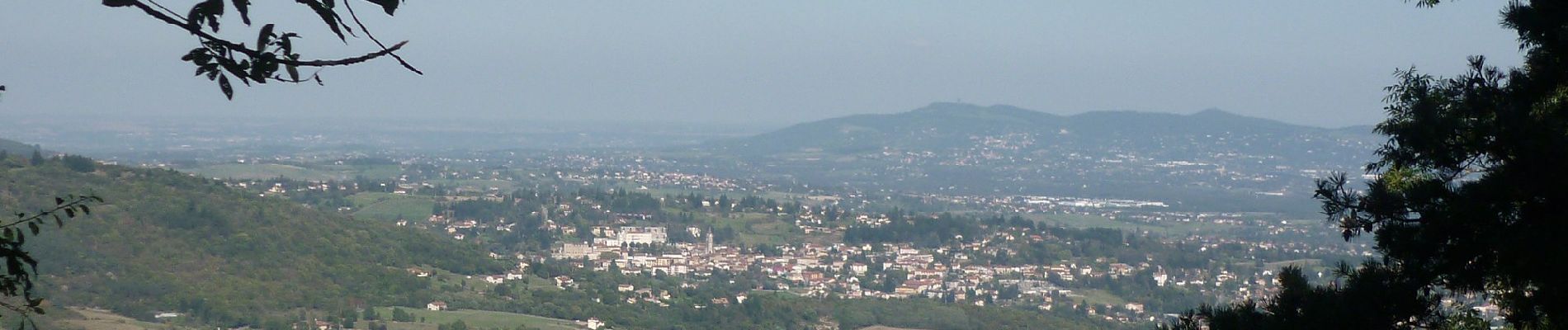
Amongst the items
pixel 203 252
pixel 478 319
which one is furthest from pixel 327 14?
pixel 203 252

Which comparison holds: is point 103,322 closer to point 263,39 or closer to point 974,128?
point 263,39

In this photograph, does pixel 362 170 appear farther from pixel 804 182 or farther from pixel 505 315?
pixel 505 315

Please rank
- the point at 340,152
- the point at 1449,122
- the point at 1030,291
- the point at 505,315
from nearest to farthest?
the point at 1449,122 < the point at 505,315 < the point at 1030,291 < the point at 340,152

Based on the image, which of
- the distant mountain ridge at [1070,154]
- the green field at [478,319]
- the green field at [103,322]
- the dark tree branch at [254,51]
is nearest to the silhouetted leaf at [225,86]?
the dark tree branch at [254,51]

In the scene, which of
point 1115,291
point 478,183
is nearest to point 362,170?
point 478,183

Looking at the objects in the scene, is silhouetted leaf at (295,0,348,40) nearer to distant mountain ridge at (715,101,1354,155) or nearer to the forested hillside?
the forested hillside

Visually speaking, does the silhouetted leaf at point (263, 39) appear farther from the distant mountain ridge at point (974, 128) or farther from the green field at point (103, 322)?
the distant mountain ridge at point (974, 128)
